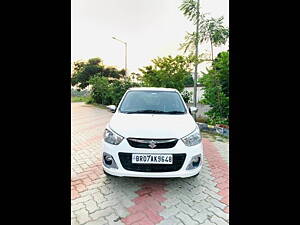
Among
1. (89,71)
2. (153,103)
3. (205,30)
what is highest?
(89,71)

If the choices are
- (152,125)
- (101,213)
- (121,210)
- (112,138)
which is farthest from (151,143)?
(101,213)

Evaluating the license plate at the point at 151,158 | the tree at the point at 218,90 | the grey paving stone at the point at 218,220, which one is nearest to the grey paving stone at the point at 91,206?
the license plate at the point at 151,158

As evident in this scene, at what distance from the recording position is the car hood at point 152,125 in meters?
2.52

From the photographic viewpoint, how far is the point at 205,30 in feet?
27.8

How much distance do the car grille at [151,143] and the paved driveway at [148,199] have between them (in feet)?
2.34

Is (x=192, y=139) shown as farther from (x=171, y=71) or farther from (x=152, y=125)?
(x=171, y=71)

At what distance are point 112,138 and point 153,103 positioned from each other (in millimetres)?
1330

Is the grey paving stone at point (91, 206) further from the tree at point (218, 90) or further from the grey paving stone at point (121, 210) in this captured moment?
the tree at point (218, 90)

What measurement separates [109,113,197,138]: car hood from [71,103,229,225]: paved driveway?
843 millimetres

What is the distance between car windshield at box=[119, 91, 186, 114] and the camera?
346cm
